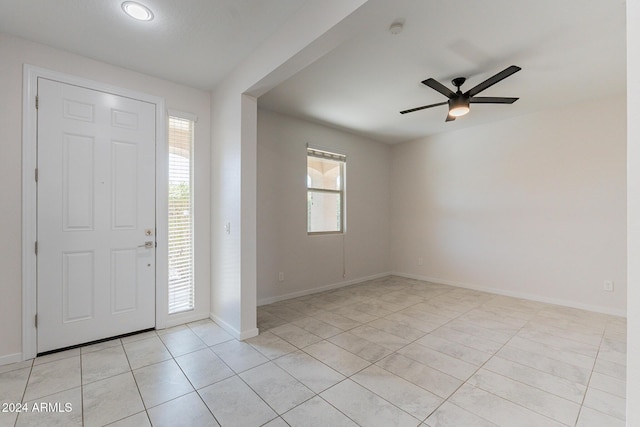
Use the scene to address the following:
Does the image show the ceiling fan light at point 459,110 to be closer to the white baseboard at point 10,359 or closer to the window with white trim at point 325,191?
the window with white trim at point 325,191

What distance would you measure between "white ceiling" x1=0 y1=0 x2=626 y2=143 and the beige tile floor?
245cm

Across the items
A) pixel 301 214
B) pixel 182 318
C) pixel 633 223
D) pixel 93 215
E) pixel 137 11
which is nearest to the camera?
pixel 633 223

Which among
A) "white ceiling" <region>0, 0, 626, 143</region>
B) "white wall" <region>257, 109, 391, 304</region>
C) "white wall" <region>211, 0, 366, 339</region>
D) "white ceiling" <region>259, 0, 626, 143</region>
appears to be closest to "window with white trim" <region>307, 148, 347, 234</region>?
"white wall" <region>257, 109, 391, 304</region>

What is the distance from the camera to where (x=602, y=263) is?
11.7 ft

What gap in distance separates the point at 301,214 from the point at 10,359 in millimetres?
3271

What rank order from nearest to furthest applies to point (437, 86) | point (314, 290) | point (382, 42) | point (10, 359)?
point (10, 359) < point (382, 42) < point (437, 86) < point (314, 290)

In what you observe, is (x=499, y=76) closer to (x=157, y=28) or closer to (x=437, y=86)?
(x=437, y=86)

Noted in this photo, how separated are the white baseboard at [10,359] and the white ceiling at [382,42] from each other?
260 centimetres

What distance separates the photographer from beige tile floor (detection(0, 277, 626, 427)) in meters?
1.71

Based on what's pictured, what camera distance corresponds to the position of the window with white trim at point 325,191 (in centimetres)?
457

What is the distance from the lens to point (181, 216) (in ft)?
10.2

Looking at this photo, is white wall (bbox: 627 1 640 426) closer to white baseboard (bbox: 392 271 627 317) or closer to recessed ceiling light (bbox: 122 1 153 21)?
recessed ceiling light (bbox: 122 1 153 21)

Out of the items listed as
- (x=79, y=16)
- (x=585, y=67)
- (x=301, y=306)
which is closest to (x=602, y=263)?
(x=585, y=67)

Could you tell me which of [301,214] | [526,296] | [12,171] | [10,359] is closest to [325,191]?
[301,214]
